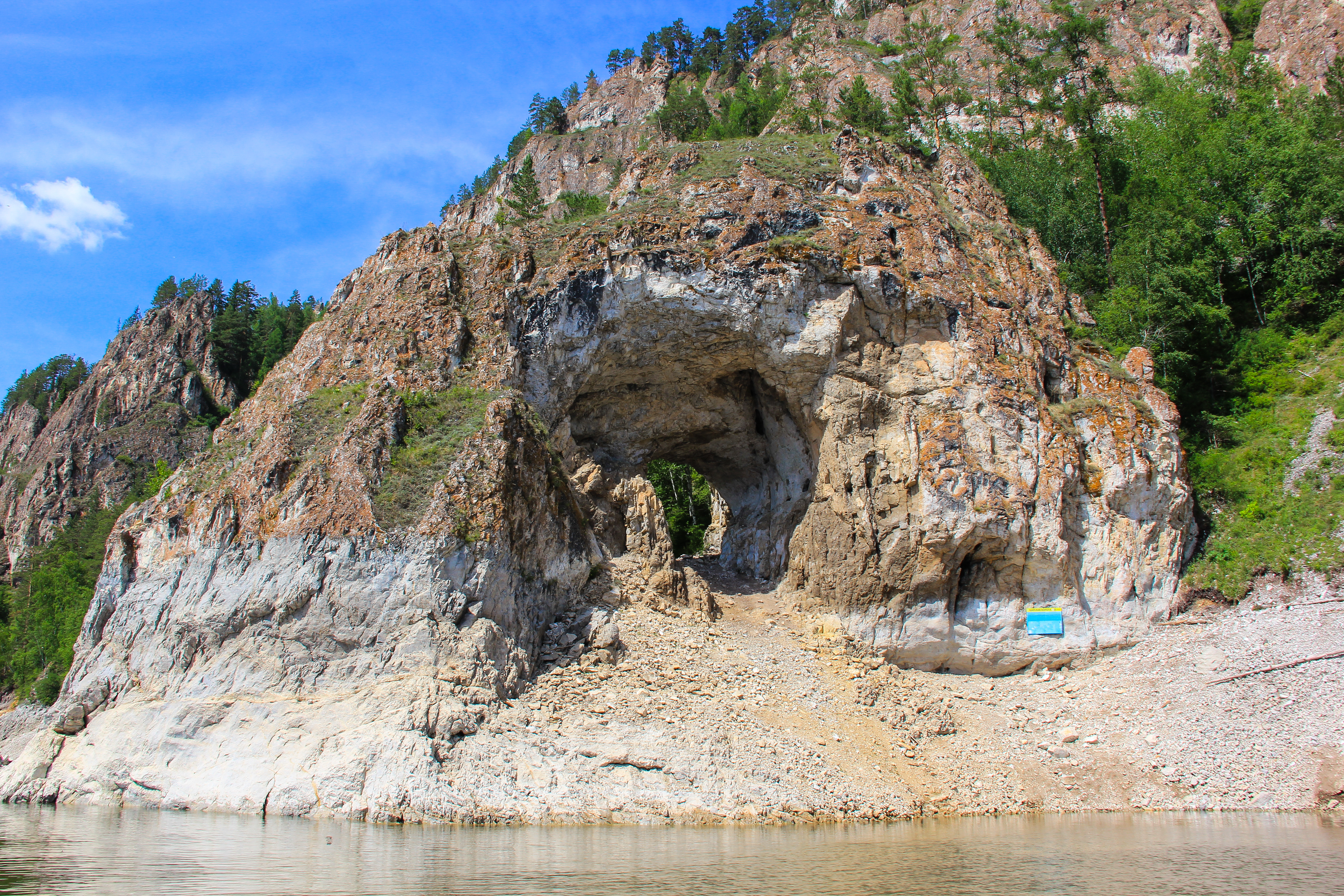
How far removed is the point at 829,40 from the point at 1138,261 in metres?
52.8

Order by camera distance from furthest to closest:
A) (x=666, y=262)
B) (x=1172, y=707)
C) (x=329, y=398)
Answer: (x=666, y=262)
(x=329, y=398)
(x=1172, y=707)

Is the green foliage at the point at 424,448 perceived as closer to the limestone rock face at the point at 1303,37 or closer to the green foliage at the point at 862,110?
the green foliage at the point at 862,110

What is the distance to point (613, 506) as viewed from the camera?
2150 cm

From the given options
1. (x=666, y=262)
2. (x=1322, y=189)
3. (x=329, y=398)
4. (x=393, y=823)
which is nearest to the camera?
(x=393, y=823)

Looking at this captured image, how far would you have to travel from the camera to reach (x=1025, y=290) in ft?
72.4

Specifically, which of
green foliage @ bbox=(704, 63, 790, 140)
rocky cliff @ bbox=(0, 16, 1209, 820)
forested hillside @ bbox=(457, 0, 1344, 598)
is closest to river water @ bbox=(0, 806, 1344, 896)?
rocky cliff @ bbox=(0, 16, 1209, 820)

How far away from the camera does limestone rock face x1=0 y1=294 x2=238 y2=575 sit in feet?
177

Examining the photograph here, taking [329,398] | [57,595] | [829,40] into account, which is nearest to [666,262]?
[329,398]

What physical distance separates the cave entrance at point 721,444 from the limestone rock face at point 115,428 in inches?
1610

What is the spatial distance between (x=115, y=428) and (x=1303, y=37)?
80558 millimetres

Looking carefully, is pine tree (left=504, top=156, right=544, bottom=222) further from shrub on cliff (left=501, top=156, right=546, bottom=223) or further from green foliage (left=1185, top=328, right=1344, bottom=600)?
green foliage (left=1185, top=328, right=1344, bottom=600)

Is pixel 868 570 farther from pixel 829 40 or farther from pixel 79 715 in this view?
pixel 829 40

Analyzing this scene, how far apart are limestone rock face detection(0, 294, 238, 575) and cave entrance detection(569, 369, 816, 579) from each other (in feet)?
134

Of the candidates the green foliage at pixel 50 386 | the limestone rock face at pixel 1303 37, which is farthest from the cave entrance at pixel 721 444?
the green foliage at pixel 50 386
